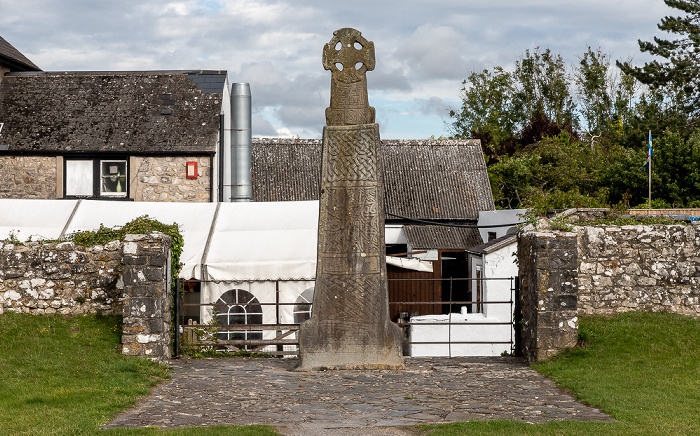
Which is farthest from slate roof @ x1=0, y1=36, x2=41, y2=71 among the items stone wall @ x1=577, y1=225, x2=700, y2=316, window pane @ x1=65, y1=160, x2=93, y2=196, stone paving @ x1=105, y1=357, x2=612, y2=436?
stone wall @ x1=577, y1=225, x2=700, y2=316

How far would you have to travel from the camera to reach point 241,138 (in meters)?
21.4

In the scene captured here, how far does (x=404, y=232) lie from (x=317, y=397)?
16831 millimetres

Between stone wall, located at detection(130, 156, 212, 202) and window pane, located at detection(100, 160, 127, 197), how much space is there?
45 centimetres

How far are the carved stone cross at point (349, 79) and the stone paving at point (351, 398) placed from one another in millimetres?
3373

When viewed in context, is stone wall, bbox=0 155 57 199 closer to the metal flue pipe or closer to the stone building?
the stone building

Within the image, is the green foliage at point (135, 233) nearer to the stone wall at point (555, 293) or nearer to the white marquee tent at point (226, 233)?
the white marquee tent at point (226, 233)

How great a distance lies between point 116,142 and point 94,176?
43.0 inches

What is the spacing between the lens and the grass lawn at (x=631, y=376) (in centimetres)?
682

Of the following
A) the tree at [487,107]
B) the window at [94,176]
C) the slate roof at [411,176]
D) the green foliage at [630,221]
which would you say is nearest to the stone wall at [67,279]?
the green foliage at [630,221]

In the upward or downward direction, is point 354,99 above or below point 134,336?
above

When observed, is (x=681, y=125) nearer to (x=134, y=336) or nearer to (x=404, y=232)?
(x=404, y=232)

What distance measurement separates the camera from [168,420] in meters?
7.31

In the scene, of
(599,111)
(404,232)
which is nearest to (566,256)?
(404,232)

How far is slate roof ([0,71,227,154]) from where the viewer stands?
19922 millimetres
